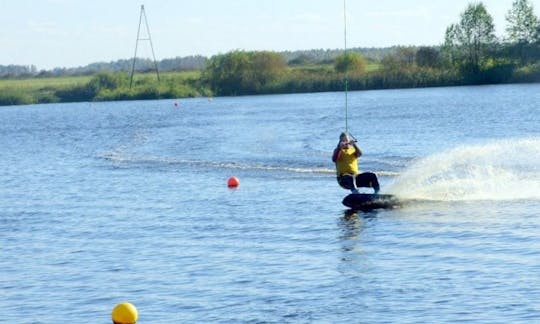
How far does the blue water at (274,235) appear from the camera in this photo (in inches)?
729

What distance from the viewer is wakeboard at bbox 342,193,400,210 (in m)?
27.7

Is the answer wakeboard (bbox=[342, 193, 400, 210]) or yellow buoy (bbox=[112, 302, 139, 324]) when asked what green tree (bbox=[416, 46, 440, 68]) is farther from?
yellow buoy (bbox=[112, 302, 139, 324])

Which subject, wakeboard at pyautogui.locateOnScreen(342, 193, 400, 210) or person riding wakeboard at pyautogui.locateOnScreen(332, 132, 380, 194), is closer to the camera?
wakeboard at pyautogui.locateOnScreen(342, 193, 400, 210)

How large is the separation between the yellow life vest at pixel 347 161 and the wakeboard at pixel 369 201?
2.08 ft

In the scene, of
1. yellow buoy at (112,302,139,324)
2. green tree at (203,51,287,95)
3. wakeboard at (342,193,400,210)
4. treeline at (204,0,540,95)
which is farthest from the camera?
green tree at (203,51,287,95)

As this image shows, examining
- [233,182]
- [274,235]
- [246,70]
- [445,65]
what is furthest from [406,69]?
[274,235]

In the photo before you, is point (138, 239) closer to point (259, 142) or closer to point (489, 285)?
point (489, 285)

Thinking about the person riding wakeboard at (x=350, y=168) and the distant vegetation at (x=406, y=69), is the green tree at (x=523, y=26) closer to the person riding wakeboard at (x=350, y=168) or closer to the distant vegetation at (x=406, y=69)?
the distant vegetation at (x=406, y=69)

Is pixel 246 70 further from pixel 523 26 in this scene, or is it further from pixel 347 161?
pixel 347 161

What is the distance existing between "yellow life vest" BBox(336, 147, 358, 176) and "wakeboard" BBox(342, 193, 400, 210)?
635 millimetres

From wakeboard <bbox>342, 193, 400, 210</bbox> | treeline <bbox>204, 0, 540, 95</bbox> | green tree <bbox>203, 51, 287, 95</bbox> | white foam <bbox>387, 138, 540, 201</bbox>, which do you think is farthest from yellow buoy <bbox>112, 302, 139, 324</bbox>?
green tree <bbox>203, 51, 287, 95</bbox>

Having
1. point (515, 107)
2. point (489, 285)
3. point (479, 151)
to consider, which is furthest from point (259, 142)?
point (489, 285)

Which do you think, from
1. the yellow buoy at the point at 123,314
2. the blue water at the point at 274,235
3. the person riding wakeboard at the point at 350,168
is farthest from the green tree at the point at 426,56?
the yellow buoy at the point at 123,314

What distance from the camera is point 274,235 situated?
24969 millimetres
